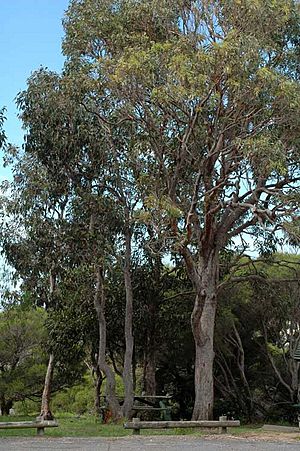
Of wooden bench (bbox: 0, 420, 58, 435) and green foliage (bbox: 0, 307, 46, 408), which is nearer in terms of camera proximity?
wooden bench (bbox: 0, 420, 58, 435)

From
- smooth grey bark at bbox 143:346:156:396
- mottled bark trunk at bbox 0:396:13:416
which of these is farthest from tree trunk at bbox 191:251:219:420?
mottled bark trunk at bbox 0:396:13:416

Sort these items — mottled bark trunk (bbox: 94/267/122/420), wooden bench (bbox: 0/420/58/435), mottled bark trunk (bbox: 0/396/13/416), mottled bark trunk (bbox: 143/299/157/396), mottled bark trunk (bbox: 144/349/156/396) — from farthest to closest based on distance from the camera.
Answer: mottled bark trunk (bbox: 0/396/13/416)
mottled bark trunk (bbox: 144/349/156/396)
mottled bark trunk (bbox: 143/299/157/396)
mottled bark trunk (bbox: 94/267/122/420)
wooden bench (bbox: 0/420/58/435)

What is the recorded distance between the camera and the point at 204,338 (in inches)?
730

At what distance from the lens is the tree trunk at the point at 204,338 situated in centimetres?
1822

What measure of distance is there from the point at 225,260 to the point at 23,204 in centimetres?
766

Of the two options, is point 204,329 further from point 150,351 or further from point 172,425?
point 150,351

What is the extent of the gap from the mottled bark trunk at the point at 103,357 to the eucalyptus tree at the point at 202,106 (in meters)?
2.74

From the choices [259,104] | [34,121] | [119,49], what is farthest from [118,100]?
[259,104]

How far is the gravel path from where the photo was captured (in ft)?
36.7

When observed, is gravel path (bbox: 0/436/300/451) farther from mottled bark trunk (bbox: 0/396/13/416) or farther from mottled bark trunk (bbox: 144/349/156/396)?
mottled bark trunk (bbox: 0/396/13/416)

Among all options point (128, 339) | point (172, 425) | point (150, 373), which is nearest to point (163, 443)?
point (172, 425)

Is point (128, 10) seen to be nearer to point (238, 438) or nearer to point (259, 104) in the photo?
point (259, 104)

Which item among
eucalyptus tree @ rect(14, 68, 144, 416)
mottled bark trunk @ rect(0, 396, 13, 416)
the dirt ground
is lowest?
the dirt ground

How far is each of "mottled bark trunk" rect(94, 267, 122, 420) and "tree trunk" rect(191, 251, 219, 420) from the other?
260 cm
